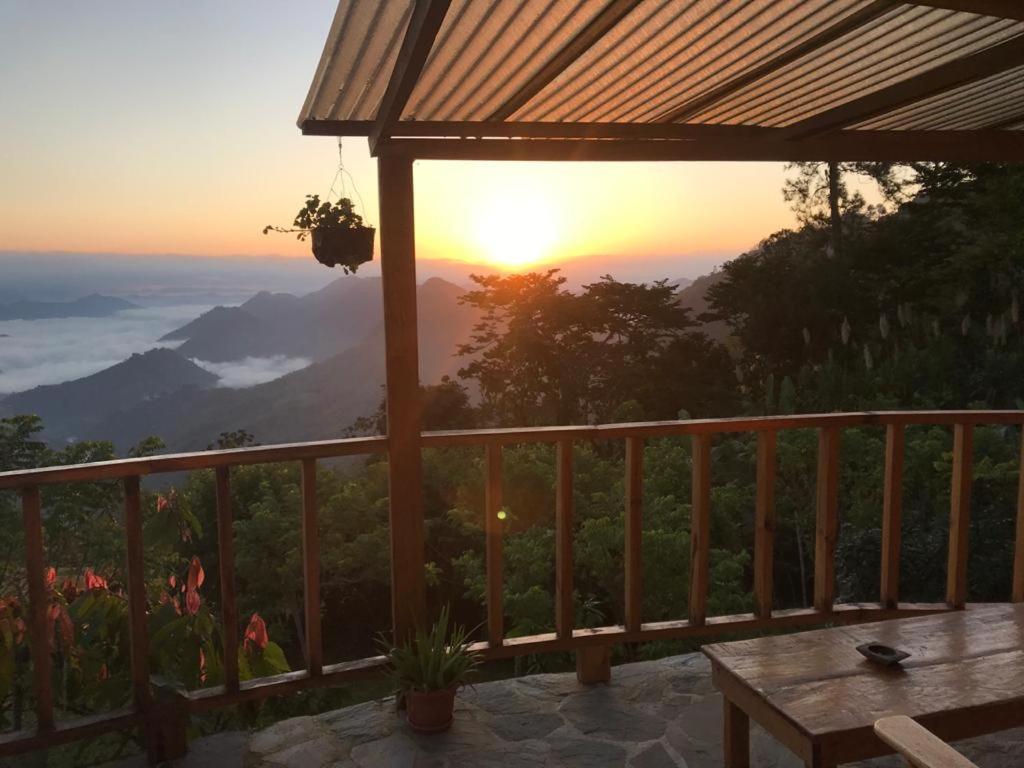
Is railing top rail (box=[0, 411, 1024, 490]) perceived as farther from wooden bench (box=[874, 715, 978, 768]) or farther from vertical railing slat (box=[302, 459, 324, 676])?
wooden bench (box=[874, 715, 978, 768])

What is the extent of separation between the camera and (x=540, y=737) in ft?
9.53

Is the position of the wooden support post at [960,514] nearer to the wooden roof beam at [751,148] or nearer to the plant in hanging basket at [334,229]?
the wooden roof beam at [751,148]

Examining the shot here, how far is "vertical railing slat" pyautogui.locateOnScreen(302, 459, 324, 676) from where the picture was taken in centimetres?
294

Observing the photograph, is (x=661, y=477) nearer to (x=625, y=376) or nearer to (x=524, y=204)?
(x=524, y=204)

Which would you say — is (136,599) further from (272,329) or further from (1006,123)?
(272,329)

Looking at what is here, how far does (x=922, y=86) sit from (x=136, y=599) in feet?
10.0

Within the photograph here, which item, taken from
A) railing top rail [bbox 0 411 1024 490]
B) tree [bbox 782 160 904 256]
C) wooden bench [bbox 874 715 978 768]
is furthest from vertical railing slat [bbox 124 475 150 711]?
tree [bbox 782 160 904 256]

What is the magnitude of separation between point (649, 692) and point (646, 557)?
10.7ft

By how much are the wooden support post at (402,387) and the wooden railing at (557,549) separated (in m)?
0.07

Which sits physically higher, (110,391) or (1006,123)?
Result: (1006,123)

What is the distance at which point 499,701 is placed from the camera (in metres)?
3.18

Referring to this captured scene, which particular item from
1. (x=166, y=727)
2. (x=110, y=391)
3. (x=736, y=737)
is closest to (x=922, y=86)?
(x=736, y=737)

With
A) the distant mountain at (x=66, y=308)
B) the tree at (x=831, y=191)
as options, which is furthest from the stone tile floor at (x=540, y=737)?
the tree at (x=831, y=191)

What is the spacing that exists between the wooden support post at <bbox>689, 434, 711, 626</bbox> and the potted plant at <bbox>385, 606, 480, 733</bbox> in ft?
3.21
